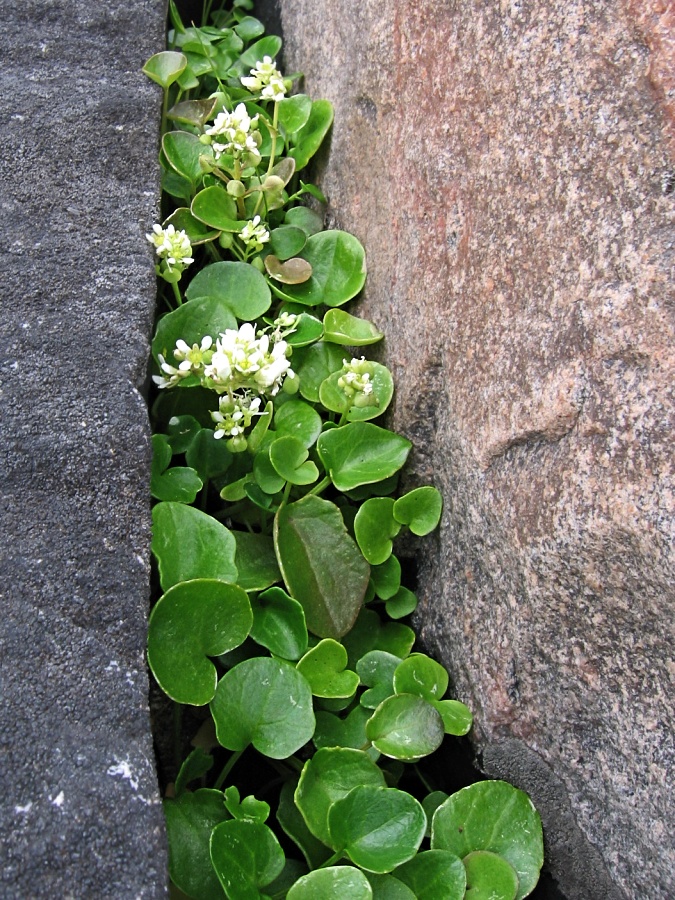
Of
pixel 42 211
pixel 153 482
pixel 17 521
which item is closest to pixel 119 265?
pixel 42 211

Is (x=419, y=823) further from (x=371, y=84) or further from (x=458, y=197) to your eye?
(x=371, y=84)

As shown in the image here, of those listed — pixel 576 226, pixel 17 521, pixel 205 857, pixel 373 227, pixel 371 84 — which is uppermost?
pixel 576 226

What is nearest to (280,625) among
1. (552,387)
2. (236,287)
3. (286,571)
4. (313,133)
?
(286,571)

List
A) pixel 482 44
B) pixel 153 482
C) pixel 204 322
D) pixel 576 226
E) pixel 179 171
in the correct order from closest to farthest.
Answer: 1. pixel 576 226
2. pixel 482 44
3. pixel 153 482
4. pixel 204 322
5. pixel 179 171

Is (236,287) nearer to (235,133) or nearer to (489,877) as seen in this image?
(235,133)

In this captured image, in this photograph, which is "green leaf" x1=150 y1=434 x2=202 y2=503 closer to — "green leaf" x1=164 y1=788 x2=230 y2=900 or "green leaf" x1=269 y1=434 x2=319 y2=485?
"green leaf" x1=269 y1=434 x2=319 y2=485

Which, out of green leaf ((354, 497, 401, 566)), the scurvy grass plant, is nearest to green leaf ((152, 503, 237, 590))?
the scurvy grass plant

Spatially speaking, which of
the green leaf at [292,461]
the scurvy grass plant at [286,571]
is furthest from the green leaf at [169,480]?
the green leaf at [292,461]
